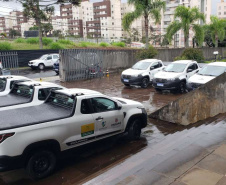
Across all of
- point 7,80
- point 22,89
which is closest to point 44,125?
point 22,89

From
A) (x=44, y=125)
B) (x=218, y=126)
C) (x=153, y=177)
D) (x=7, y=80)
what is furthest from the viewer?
(x=7, y=80)

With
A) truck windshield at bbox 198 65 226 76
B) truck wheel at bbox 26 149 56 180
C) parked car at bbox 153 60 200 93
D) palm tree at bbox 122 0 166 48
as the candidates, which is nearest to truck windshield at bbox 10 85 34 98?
truck wheel at bbox 26 149 56 180

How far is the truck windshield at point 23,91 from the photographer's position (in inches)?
306

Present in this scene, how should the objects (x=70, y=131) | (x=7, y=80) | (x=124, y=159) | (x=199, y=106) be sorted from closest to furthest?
(x=70, y=131) < (x=124, y=159) < (x=199, y=106) < (x=7, y=80)

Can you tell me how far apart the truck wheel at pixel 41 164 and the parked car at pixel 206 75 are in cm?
905

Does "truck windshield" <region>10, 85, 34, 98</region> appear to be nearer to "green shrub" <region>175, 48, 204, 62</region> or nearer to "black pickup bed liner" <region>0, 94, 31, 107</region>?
"black pickup bed liner" <region>0, 94, 31, 107</region>

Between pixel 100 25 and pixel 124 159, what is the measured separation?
3874 inches

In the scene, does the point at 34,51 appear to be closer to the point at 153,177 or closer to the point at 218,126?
the point at 218,126

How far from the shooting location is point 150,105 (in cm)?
1102

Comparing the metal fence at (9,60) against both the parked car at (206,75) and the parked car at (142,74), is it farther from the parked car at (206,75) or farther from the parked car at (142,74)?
the parked car at (206,75)

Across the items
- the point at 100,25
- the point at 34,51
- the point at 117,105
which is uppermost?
the point at 100,25

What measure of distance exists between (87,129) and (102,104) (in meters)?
0.82

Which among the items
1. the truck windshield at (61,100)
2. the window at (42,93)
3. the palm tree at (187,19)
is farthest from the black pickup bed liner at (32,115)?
the palm tree at (187,19)

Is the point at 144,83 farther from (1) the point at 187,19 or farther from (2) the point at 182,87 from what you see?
(1) the point at 187,19
